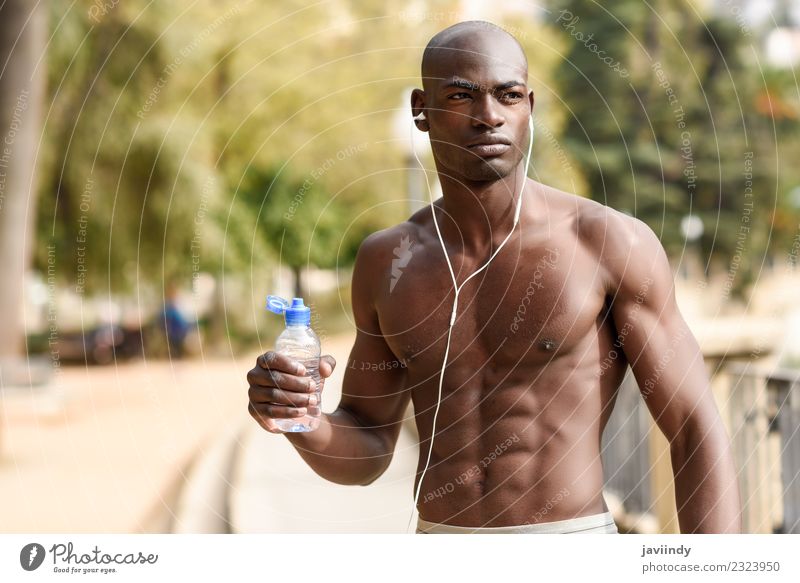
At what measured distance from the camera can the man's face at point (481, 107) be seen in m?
2.67

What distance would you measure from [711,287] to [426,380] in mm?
38040

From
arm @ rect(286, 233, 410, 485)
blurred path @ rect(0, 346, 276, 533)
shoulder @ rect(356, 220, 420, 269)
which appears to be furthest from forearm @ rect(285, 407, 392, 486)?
blurred path @ rect(0, 346, 276, 533)

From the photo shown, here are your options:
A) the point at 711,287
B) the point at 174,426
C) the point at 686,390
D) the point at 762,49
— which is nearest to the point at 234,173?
the point at 174,426

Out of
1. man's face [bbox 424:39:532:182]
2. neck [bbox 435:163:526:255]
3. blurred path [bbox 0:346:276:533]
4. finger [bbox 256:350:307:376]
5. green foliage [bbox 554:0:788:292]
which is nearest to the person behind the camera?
finger [bbox 256:350:307:376]

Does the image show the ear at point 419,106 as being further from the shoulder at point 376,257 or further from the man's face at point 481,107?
the shoulder at point 376,257

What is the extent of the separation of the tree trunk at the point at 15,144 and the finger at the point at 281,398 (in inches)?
379

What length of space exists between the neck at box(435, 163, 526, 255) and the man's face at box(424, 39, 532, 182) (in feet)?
0.19

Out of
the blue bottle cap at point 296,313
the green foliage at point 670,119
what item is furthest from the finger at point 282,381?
the green foliage at point 670,119

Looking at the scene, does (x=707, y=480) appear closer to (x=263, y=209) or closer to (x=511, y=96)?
(x=511, y=96)

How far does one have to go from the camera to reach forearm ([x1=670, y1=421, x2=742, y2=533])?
2.48 meters

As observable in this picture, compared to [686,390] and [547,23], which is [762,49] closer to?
[547,23]

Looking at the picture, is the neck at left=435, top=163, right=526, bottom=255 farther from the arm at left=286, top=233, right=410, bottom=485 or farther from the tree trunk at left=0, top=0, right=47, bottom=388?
the tree trunk at left=0, top=0, right=47, bottom=388

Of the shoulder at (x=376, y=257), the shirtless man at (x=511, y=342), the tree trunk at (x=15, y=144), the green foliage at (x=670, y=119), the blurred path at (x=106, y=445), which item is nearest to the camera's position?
the shirtless man at (x=511, y=342)

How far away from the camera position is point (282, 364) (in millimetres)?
2469
